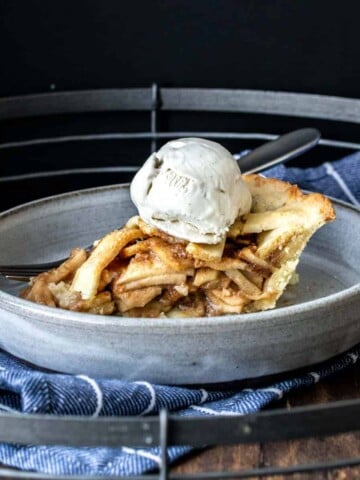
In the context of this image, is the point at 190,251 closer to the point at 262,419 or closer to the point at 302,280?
the point at 302,280

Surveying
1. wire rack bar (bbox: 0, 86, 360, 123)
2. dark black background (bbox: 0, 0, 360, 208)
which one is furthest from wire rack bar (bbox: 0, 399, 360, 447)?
dark black background (bbox: 0, 0, 360, 208)

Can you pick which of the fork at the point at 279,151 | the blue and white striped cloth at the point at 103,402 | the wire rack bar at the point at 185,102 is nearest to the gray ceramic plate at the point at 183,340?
the blue and white striped cloth at the point at 103,402

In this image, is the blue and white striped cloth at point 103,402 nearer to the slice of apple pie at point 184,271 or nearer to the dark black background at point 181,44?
the slice of apple pie at point 184,271

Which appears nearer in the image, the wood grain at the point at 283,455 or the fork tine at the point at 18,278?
the wood grain at the point at 283,455

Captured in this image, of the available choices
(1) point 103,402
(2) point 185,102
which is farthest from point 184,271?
(2) point 185,102

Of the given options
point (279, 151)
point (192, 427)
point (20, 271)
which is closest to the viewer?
point (192, 427)

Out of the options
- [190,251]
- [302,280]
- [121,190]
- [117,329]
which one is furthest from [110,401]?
[121,190]

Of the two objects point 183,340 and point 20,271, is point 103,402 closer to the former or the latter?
point 183,340
